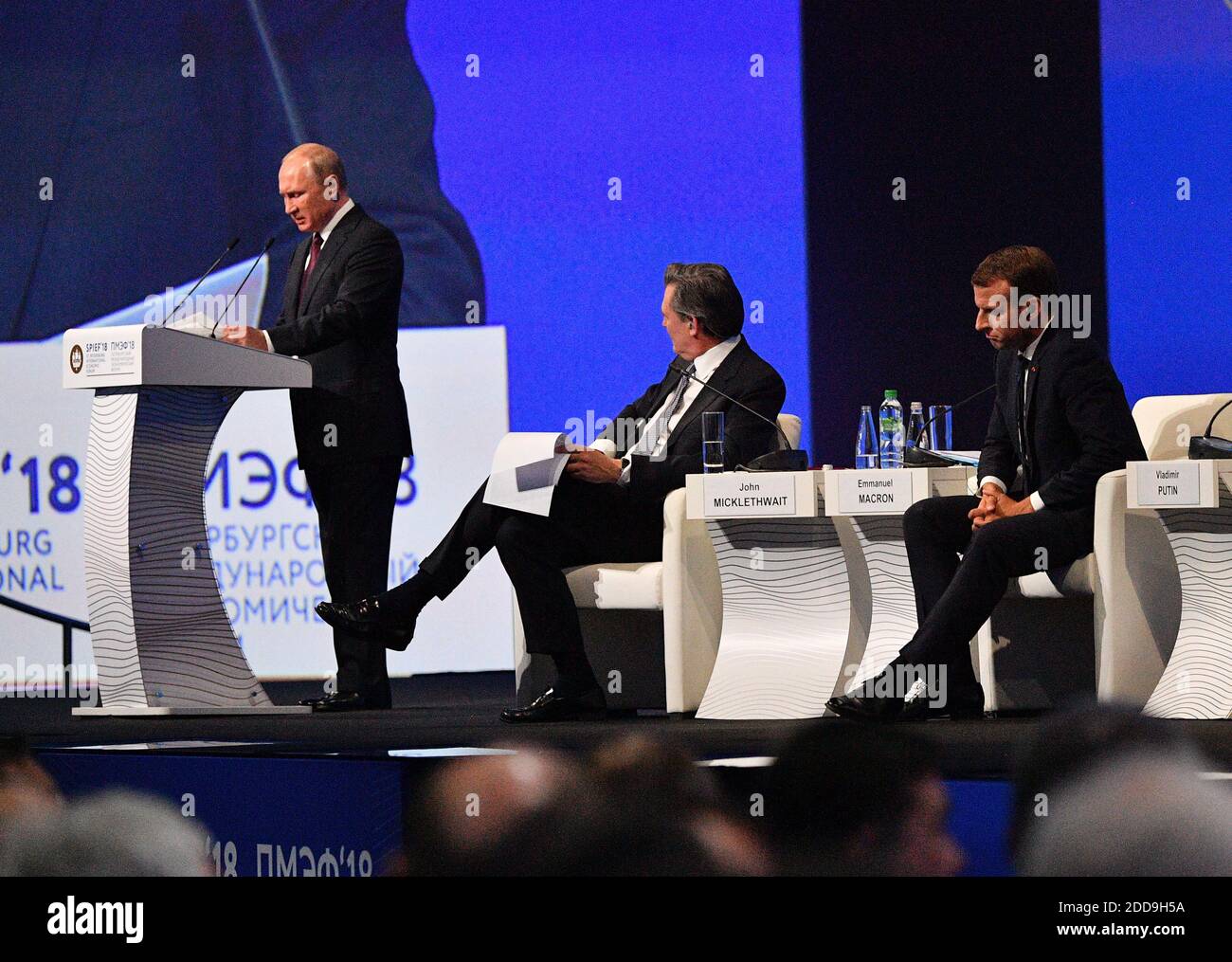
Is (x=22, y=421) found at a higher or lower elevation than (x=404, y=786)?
higher

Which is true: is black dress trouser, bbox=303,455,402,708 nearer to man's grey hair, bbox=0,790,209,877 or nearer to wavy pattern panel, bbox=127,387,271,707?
wavy pattern panel, bbox=127,387,271,707

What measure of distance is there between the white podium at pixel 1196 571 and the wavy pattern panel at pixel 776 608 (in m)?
0.78

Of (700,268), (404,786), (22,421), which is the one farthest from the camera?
(22,421)

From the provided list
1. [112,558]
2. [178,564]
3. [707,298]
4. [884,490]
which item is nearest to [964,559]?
[884,490]

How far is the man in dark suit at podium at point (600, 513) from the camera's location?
4301 mm

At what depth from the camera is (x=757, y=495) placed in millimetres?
4219

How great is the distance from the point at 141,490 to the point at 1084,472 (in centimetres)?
230

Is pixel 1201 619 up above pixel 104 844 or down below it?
above

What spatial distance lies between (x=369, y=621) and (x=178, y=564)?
1.68ft

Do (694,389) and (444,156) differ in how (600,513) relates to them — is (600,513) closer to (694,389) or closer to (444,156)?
(694,389)

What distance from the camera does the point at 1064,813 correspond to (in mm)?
2271

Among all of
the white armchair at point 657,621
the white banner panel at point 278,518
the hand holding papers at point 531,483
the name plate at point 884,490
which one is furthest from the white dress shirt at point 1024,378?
the white banner panel at point 278,518

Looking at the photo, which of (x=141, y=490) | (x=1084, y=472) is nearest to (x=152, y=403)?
(x=141, y=490)
